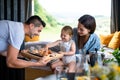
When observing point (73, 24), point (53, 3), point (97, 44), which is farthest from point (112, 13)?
point (97, 44)

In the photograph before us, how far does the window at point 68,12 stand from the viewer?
21.1 feet

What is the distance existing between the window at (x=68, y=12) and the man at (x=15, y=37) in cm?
415

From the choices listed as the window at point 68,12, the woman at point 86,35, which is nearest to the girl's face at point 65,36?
the woman at point 86,35

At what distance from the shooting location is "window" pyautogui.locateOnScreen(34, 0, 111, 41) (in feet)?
21.1

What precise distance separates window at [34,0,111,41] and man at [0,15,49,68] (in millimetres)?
4153

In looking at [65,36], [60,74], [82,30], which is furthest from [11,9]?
[60,74]

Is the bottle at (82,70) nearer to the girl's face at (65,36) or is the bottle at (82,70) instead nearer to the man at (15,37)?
the man at (15,37)

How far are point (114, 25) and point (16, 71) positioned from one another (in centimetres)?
380

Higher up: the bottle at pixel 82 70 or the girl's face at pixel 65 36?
the girl's face at pixel 65 36

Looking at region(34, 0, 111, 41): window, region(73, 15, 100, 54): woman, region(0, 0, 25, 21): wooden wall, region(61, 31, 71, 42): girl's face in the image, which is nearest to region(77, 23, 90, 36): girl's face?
region(73, 15, 100, 54): woman

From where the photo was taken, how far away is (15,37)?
6.91ft

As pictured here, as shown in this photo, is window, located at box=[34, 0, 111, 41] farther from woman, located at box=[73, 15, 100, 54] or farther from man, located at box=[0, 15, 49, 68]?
man, located at box=[0, 15, 49, 68]

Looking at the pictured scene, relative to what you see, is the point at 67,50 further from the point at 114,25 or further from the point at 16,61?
the point at 114,25

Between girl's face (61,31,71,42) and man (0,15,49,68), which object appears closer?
man (0,15,49,68)
